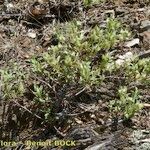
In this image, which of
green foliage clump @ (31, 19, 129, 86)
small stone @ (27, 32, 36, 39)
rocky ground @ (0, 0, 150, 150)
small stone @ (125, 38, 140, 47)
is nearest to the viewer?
rocky ground @ (0, 0, 150, 150)

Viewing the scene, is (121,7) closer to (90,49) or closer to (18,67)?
(90,49)

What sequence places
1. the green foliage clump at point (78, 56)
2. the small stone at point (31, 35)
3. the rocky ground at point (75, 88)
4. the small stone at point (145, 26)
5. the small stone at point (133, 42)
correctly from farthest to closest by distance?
the small stone at point (31, 35), the small stone at point (145, 26), the small stone at point (133, 42), the green foliage clump at point (78, 56), the rocky ground at point (75, 88)

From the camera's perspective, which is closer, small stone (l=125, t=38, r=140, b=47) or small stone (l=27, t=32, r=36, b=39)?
small stone (l=125, t=38, r=140, b=47)

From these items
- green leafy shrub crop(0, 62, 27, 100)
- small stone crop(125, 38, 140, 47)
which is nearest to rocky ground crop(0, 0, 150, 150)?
small stone crop(125, 38, 140, 47)

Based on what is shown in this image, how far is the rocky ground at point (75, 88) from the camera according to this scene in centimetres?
349

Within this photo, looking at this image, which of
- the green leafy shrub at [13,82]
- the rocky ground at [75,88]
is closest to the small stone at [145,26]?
the rocky ground at [75,88]

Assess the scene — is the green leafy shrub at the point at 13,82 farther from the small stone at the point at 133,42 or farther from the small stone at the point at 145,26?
the small stone at the point at 145,26

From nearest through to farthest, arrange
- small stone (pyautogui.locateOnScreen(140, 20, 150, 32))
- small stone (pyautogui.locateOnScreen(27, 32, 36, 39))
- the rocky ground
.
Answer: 1. the rocky ground
2. small stone (pyautogui.locateOnScreen(140, 20, 150, 32))
3. small stone (pyautogui.locateOnScreen(27, 32, 36, 39))

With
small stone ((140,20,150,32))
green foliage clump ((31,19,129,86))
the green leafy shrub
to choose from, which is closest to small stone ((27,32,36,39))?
green foliage clump ((31,19,129,86))

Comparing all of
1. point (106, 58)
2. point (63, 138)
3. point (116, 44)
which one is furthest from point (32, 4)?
point (63, 138)

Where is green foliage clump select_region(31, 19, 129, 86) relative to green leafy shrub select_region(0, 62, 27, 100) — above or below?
above

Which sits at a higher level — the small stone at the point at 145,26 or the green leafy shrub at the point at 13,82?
the small stone at the point at 145,26

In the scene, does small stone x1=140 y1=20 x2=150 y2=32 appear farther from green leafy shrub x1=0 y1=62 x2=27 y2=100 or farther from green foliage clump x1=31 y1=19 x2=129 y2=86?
green leafy shrub x1=0 y1=62 x2=27 y2=100

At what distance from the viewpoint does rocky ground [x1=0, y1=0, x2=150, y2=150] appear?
349 cm
